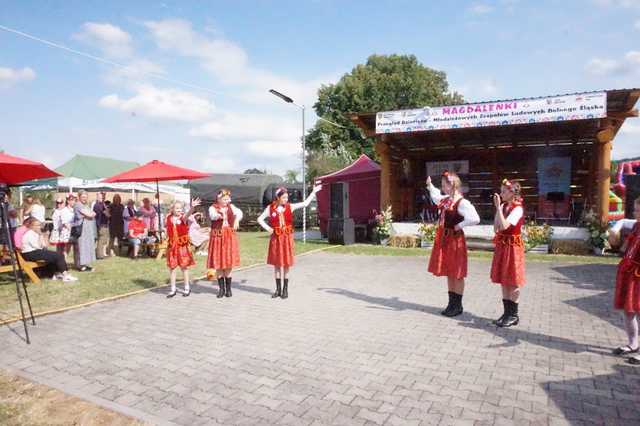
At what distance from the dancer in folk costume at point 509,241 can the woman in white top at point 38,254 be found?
8.20 metres

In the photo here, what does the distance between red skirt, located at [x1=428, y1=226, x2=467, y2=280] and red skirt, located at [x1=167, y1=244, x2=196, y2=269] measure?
13.3 feet

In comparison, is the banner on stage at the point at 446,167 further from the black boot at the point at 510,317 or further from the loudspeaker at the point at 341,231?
the black boot at the point at 510,317

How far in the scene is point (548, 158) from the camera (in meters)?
18.0

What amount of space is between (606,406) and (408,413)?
1564 millimetres

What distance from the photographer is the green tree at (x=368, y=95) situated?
35.4 metres

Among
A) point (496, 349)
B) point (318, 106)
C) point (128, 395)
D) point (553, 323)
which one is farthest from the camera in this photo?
point (318, 106)

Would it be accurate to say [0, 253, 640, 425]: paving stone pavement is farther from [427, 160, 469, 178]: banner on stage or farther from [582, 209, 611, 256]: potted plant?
[427, 160, 469, 178]: banner on stage

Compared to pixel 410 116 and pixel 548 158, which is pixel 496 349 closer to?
pixel 410 116

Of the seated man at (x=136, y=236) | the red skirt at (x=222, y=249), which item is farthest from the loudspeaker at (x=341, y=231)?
the red skirt at (x=222, y=249)

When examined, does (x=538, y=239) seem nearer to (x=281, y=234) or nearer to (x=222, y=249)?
(x=281, y=234)

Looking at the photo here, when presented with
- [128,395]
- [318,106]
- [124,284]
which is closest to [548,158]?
[124,284]

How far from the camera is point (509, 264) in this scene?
5082 millimetres

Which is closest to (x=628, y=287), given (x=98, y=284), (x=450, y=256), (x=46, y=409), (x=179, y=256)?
(x=450, y=256)

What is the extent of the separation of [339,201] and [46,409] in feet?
42.7
